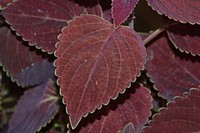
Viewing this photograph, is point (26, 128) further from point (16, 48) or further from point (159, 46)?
point (159, 46)

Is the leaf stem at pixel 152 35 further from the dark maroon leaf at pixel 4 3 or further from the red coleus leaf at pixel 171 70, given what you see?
the dark maroon leaf at pixel 4 3

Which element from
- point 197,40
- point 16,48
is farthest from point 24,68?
point 197,40

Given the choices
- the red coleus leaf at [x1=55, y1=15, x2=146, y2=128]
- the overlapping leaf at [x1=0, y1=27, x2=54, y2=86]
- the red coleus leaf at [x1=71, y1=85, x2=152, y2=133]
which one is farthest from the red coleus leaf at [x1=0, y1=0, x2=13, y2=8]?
the red coleus leaf at [x1=71, y1=85, x2=152, y2=133]

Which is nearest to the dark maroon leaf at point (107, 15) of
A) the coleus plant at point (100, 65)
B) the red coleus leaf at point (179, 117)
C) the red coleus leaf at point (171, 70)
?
the coleus plant at point (100, 65)

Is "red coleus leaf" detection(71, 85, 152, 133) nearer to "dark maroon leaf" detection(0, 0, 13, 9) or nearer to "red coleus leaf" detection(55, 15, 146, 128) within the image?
"red coleus leaf" detection(55, 15, 146, 128)

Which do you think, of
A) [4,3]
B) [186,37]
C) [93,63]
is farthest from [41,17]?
[186,37]

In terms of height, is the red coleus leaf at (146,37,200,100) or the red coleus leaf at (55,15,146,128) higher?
the red coleus leaf at (55,15,146,128)
